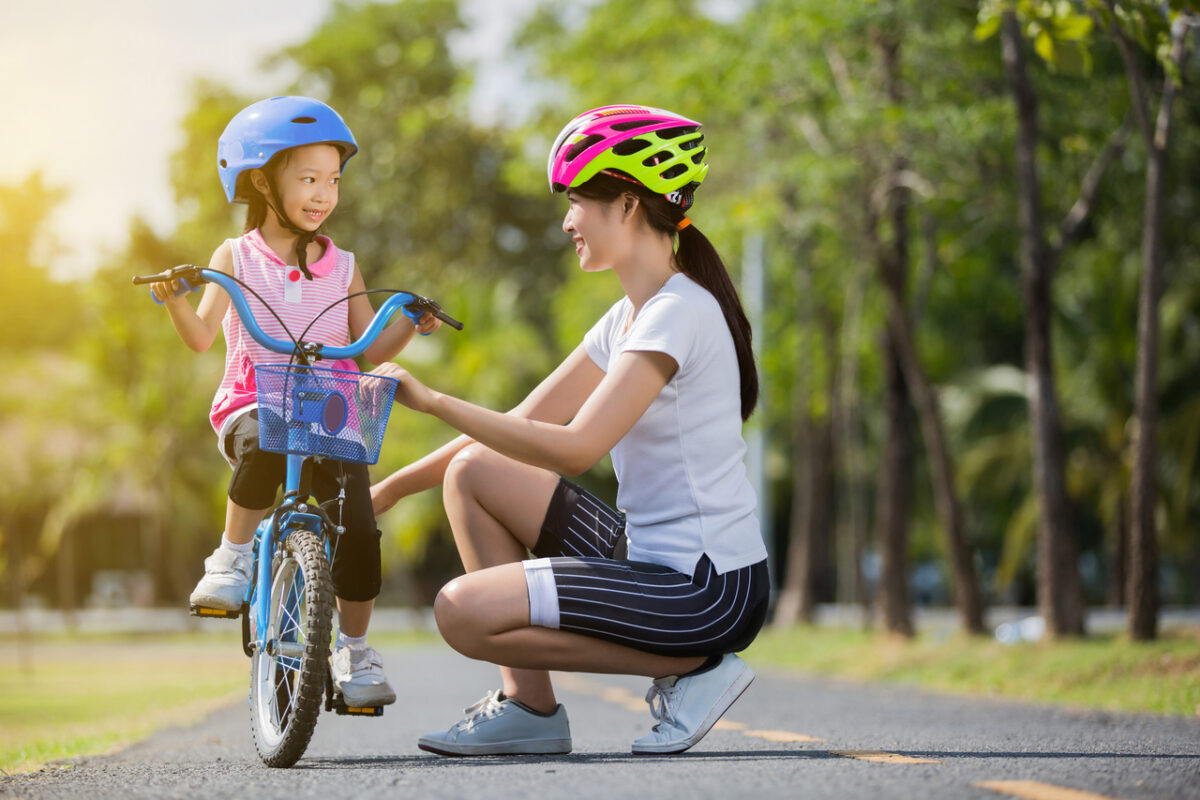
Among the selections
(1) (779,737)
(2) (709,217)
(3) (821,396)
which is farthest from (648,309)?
(3) (821,396)

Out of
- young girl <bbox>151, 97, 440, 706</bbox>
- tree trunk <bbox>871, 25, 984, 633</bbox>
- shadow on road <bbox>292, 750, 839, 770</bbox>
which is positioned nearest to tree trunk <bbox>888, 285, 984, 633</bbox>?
tree trunk <bbox>871, 25, 984, 633</bbox>

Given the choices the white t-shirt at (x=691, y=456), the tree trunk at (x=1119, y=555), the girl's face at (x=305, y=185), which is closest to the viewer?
the white t-shirt at (x=691, y=456)

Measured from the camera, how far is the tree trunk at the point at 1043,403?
12.6 m

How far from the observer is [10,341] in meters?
57.9

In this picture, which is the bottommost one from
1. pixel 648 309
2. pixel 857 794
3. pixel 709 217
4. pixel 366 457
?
pixel 857 794

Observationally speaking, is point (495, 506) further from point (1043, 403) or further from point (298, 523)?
point (1043, 403)

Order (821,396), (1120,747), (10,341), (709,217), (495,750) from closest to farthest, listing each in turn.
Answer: (495,750)
(1120,747)
(709,217)
(821,396)
(10,341)

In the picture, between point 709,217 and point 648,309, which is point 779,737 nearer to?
point 648,309

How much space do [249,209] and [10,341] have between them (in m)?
57.2

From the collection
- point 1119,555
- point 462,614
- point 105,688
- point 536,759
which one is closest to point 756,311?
point 105,688

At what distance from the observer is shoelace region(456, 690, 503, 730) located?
185 inches

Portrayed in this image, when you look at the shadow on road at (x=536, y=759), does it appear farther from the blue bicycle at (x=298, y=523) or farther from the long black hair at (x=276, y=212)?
the long black hair at (x=276, y=212)

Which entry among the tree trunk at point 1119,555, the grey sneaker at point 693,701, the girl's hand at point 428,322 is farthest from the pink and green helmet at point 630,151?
the tree trunk at point 1119,555

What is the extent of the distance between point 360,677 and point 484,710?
1.35 feet
